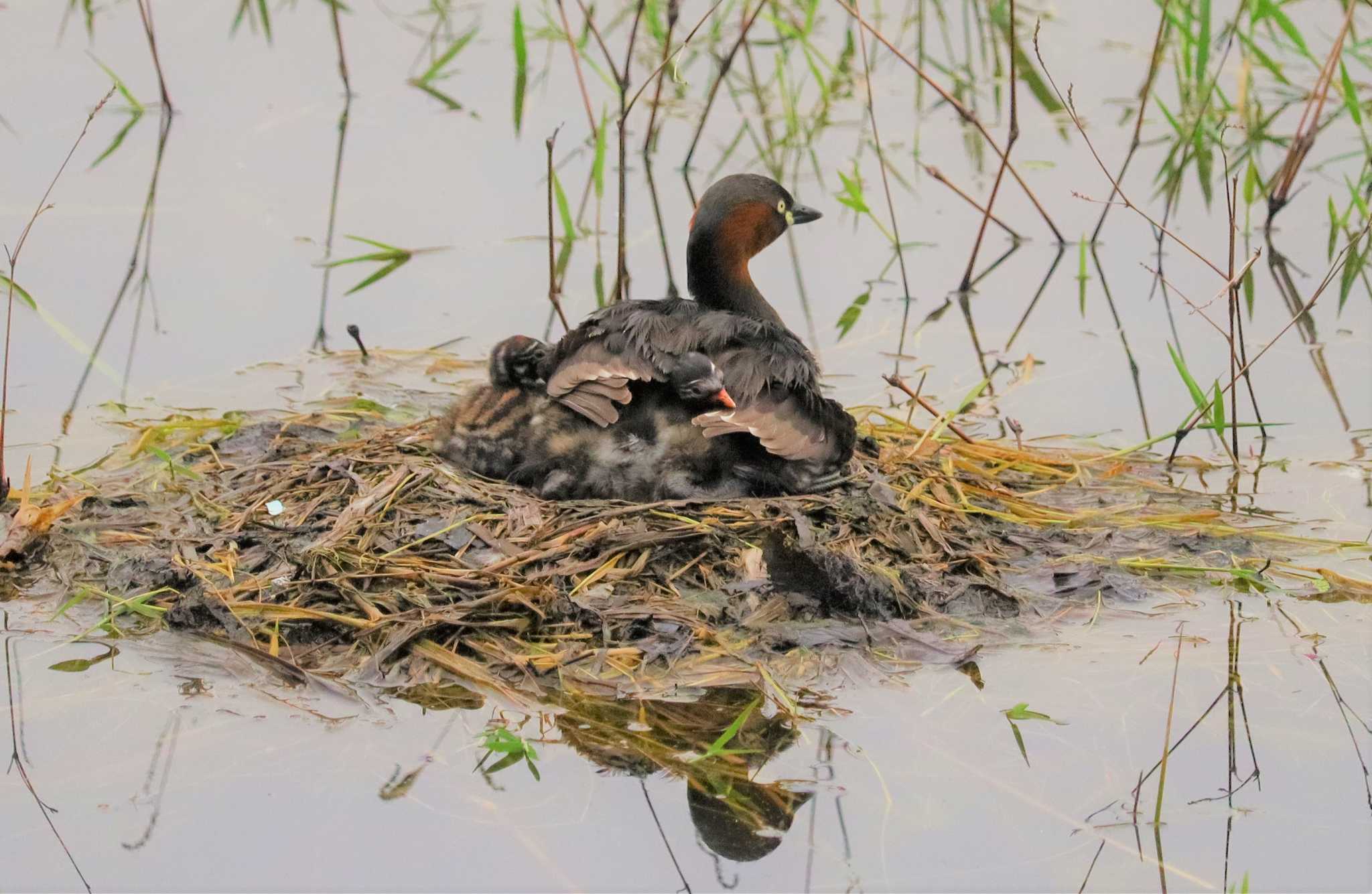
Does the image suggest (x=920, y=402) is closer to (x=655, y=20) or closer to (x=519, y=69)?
(x=519, y=69)

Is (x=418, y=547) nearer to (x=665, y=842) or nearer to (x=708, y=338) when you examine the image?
(x=708, y=338)

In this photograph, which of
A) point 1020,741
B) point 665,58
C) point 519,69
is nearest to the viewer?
point 1020,741

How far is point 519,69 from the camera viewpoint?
843 cm

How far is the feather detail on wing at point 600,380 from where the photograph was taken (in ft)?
17.3

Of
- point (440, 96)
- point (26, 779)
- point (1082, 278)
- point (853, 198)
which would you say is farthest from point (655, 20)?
point (26, 779)

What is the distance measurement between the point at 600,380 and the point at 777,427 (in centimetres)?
55

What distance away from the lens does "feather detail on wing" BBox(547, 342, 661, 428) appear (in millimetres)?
5273

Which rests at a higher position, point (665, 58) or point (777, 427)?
point (665, 58)

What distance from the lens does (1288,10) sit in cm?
992

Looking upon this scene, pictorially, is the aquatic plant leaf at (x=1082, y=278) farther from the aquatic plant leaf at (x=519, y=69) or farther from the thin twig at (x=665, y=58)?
the aquatic plant leaf at (x=519, y=69)

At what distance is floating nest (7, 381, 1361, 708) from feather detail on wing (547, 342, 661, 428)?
301 millimetres

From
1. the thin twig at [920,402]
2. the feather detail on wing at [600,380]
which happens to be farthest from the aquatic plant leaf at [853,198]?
the feather detail on wing at [600,380]

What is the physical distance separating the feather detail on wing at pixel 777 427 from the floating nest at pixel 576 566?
0.51 feet

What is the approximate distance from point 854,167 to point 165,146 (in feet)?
10.9
